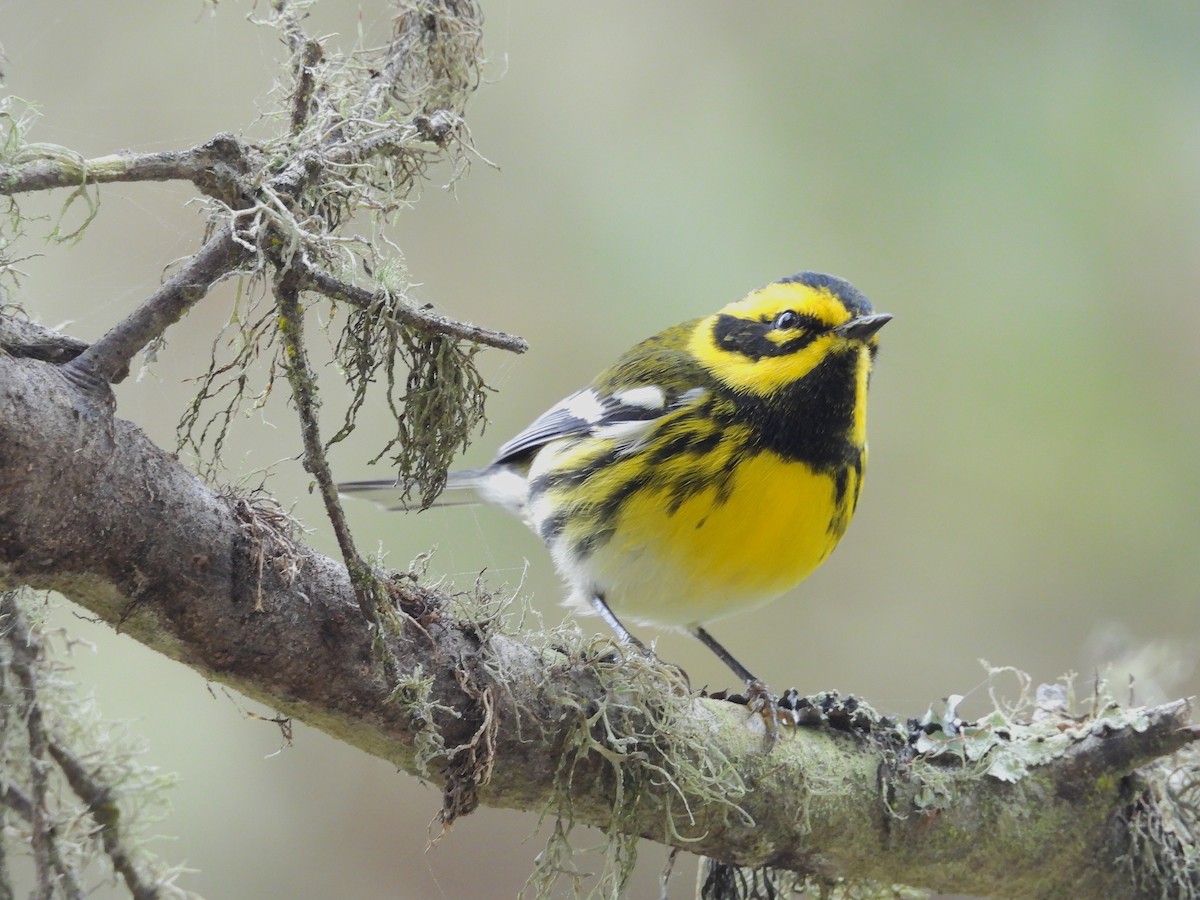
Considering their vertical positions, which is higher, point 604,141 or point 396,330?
point 604,141

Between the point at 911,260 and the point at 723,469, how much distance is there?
6.98ft

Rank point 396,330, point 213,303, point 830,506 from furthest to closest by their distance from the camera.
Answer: point 830,506, point 213,303, point 396,330

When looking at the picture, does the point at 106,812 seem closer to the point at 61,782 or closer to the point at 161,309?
the point at 61,782

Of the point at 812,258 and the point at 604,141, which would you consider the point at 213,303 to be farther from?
the point at 812,258

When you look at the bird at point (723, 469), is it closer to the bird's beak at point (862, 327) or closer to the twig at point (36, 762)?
the bird's beak at point (862, 327)

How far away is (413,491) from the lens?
2.72 m

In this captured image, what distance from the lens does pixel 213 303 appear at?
2043 mm

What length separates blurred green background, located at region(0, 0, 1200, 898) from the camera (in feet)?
11.8

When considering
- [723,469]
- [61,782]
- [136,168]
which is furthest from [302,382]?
[723,469]

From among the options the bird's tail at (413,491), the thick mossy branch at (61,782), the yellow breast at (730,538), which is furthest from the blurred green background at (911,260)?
the thick mossy branch at (61,782)

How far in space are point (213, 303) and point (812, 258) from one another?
7.70ft

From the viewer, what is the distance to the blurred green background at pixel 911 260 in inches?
142

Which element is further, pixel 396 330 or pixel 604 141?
pixel 604 141

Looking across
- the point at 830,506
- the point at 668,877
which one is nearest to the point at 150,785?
the point at 668,877
